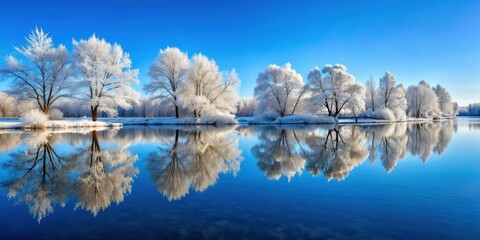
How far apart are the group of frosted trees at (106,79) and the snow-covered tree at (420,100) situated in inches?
1947

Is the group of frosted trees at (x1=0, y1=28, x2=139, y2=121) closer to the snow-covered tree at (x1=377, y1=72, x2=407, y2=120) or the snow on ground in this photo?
the snow on ground

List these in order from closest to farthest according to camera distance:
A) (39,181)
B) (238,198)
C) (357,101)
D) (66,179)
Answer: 1. (238,198)
2. (39,181)
3. (66,179)
4. (357,101)

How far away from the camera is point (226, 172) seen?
7684 mm

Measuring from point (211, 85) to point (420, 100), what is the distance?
2104 inches

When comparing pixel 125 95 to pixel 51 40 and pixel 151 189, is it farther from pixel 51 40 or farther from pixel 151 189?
pixel 151 189

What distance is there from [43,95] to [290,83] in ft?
103

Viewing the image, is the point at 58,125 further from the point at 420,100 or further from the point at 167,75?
the point at 420,100

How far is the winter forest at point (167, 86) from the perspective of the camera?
3100 centimetres

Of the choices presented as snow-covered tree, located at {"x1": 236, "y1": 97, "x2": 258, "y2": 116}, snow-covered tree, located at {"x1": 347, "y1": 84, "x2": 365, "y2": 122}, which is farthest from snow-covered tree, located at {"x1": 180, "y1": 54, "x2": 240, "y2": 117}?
snow-covered tree, located at {"x1": 236, "y1": 97, "x2": 258, "y2": 116}

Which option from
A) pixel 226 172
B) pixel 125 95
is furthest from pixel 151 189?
pixel 125 95

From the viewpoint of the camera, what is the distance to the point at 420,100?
6712 cm

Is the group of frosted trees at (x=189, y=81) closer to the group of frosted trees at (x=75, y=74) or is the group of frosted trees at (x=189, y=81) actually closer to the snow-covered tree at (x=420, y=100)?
the group of frosted trees at (x=75, y=74)

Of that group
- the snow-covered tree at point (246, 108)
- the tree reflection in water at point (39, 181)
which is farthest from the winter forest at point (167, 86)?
the snow-covered tree at point (246, 108)

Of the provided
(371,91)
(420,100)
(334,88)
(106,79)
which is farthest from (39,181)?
(420,100)
